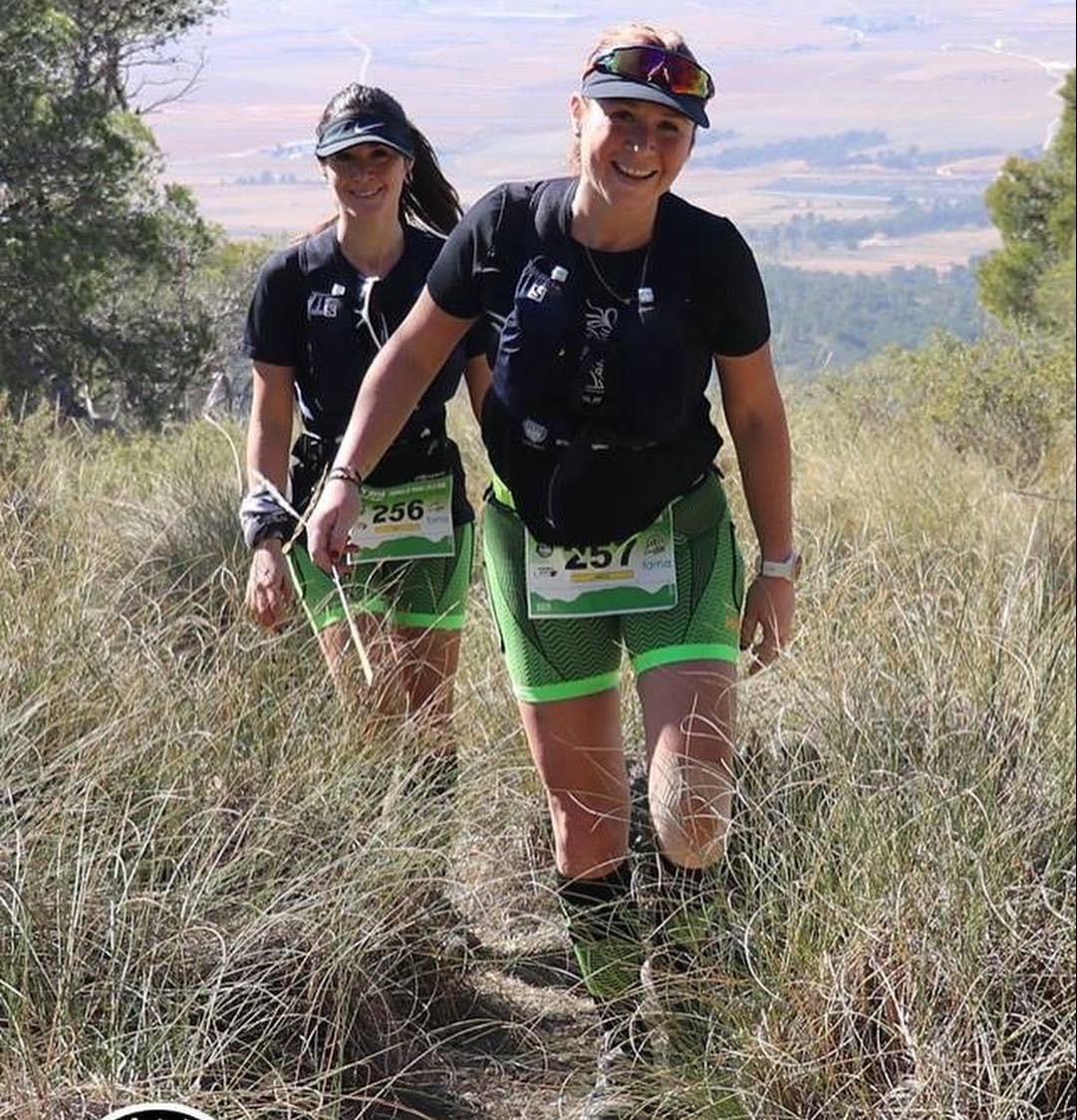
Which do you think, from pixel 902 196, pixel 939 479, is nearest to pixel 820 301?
pixel 902 196

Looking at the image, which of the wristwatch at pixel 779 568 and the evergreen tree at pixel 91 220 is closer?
the wristwatch at pixel 779 568

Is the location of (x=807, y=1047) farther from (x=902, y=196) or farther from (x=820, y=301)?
(x=902, y=196)

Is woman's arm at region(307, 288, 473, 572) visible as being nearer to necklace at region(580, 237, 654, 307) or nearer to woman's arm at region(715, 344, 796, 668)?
necklace at region(580, 237, 654, 307)

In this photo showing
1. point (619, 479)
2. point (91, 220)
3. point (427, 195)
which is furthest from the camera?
point (91, 220)

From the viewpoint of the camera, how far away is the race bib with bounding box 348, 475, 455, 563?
12.4ft

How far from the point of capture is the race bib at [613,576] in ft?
10.3

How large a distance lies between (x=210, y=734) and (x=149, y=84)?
565 cm

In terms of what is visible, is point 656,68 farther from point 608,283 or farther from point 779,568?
point 779,568

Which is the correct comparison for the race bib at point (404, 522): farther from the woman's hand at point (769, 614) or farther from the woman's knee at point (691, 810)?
the woman's knee at point (691, 810)

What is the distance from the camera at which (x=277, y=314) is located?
146 inches

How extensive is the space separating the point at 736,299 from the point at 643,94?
1.34 feet

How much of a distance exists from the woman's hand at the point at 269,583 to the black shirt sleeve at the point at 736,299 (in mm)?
1203

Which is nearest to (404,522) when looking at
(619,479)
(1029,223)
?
(619,479)

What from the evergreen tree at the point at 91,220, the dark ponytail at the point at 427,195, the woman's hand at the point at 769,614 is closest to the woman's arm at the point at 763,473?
the woman's hand at the point at 769,614
